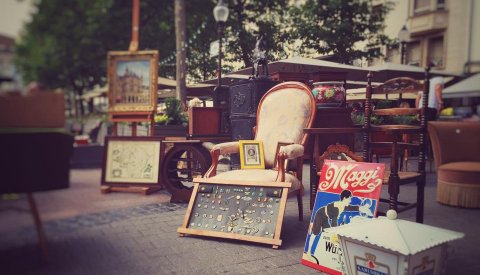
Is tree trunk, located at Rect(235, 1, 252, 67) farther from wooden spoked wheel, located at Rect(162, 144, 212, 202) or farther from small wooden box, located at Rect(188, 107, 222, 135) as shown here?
wooden spoked wheel, located at Rect(162, 144, 212, 202)

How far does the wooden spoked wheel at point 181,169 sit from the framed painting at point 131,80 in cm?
204

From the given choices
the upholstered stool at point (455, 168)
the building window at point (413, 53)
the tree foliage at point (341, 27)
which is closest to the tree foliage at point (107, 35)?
the tree foliage at point (341, 27)

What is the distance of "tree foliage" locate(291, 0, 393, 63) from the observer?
2.14 m

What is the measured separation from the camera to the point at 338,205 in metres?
1.96

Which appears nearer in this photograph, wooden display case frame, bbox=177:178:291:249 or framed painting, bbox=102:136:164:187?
wooden display case frame, bbox=177:178:291:249

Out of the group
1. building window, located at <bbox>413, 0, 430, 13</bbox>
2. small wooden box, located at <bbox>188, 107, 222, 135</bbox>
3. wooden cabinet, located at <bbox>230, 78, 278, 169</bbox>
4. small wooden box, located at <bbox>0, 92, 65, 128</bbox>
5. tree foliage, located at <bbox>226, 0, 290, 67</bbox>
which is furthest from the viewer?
wooden cabinet, located at <bbox>230, 78, 278, 169</bbox>

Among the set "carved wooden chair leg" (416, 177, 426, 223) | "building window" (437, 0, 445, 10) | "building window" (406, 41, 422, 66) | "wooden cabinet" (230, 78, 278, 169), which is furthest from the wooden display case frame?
"wooden cabinet" (230, 78, 278, 169)

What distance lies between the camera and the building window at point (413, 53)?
2.55 meters

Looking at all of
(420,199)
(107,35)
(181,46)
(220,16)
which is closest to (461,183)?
(420,199)

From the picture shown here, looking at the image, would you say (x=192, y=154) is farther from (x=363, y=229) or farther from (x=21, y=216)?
(x=21, y=216)

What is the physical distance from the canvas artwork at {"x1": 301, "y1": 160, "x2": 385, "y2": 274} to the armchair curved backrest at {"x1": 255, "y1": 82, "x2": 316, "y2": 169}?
2.48 feet

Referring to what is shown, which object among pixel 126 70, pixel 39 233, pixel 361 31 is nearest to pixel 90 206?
pixel 39 233

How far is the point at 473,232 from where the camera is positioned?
2469mm

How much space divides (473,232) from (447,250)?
118 cm
